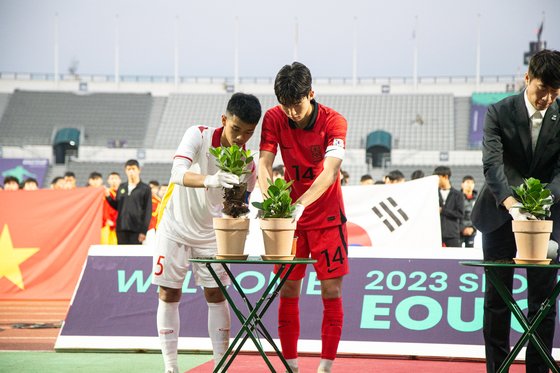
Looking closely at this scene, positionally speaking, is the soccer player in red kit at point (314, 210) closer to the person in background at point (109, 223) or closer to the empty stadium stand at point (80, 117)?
the person in background at point (109, 223)

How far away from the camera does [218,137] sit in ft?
16.4

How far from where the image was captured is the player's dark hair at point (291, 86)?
453 cm

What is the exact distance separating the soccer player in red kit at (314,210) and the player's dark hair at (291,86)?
23 cm

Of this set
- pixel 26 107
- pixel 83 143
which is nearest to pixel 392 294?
pixel 83 143

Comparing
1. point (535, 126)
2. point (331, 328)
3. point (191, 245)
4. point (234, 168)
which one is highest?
point (535, 126)

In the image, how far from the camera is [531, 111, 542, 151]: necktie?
4461mm

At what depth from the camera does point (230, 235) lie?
4320mm

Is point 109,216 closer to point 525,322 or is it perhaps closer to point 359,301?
point 359,301

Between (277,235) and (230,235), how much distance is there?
0.25 meters

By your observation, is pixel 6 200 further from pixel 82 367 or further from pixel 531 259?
pixel 531 259

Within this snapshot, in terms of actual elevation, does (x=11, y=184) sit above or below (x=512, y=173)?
below

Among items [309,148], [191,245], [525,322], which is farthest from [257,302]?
[525,322]

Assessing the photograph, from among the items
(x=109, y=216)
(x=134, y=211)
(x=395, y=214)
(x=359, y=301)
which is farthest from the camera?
(x=109, y=216)

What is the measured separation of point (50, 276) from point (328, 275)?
7.81 m
